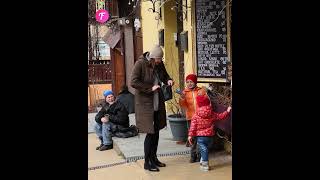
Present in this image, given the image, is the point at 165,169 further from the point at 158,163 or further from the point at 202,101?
the point at 202,101

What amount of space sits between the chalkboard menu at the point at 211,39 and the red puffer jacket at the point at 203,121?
0.93m

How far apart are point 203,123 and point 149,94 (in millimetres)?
822

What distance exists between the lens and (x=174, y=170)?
5477 millimetres

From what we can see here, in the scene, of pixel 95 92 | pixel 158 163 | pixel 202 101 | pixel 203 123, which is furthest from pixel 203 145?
pixel 95 92

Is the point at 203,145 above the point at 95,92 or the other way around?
the other way around

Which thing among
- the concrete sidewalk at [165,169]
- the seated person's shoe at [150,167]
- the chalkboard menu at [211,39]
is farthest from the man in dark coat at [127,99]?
the seated person's shoe at [150,167]

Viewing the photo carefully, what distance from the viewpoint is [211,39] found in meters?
6.37

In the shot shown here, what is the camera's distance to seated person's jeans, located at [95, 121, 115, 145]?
7.02 metres

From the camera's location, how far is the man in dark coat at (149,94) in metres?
5.08

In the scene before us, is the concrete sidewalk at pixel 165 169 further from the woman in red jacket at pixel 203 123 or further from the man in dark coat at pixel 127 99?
the man in dark coat at pixel 127 99

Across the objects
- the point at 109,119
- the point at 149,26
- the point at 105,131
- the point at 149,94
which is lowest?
the point at 105,131

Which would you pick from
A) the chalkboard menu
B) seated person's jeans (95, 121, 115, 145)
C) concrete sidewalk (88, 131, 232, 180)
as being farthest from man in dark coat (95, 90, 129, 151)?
the chalkboard menu

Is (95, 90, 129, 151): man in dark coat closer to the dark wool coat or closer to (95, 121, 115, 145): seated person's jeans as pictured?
(95, 121, 115, 145): seated person's jeans

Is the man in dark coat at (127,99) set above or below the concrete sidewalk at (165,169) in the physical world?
above
